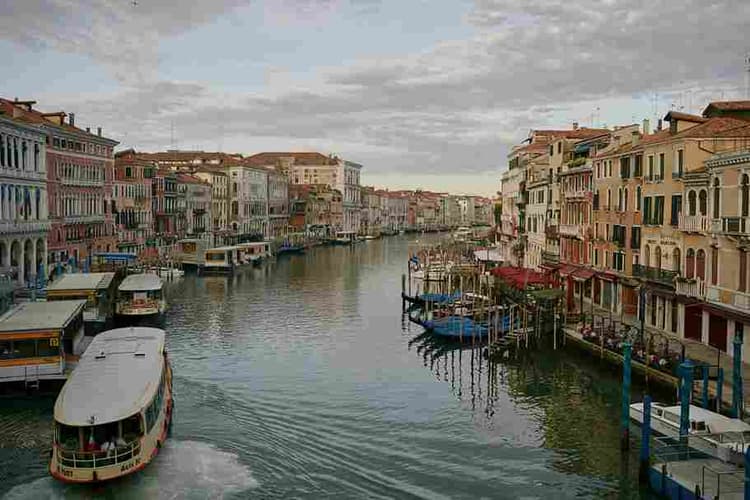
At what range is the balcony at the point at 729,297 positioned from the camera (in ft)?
56.1

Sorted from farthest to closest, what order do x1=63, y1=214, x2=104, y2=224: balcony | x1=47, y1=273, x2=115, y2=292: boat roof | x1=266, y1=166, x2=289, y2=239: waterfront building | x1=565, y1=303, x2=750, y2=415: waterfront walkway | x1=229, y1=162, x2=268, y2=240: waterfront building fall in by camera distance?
1. x1=266, y1=166, x2=289, y2=239: waterfront building
2. x1=229, y1=162, x2=268, y2=240: waterfront building
3. x1=63, y1=214, x2=104, y2=224: balcony
4. x1=47, y1=273, x2=115, y2=292: boat roof
5. x1=565, y1=303, x2=750, y2=415: waterfront walkway

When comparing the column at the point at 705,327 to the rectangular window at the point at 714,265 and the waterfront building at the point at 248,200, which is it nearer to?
the rectangular window at the point at 714,265

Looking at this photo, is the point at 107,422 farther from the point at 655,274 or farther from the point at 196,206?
the point at 196,206

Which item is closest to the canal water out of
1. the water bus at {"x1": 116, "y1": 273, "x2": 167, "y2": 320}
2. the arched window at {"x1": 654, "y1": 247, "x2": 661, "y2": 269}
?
the water bus at {"x1": 116, "y1": 273, "x2": 167, "y2": 320}

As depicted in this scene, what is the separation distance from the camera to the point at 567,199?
29766 mm

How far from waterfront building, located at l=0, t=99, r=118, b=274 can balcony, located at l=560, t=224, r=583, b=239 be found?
774 inches

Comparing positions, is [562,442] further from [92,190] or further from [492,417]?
[92,190]

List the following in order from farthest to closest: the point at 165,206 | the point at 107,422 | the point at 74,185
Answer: the point at 165,206 < the point at 74,185 < the point at 107,422

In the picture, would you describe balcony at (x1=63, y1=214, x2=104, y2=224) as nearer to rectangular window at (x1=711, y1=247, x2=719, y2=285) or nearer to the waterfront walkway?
the waterfront walkway

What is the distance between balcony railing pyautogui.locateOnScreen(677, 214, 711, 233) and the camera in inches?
752

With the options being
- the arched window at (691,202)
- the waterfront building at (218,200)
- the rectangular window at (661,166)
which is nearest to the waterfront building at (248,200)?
the waterfront building at (218,200)

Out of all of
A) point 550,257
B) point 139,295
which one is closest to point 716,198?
point 550,257

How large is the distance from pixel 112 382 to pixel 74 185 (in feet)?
89.6

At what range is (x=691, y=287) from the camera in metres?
19.6
